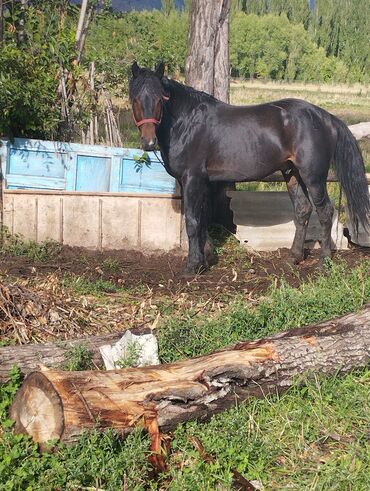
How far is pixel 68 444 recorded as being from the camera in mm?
3590

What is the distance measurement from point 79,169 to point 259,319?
3.70 metres

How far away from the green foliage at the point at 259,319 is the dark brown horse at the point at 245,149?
179 centimetres

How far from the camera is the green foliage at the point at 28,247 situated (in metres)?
7.53

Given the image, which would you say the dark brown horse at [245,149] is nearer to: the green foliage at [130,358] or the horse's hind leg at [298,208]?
the horse's hind leg at [298,208]

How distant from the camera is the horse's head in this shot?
6770 mm

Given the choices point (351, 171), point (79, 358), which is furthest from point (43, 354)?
point (351, 171)

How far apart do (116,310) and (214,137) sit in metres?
2.45

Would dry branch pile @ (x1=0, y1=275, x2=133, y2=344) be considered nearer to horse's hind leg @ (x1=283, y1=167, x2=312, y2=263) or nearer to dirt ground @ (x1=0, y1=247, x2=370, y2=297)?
dirt ground @ (x1=0, y1=247, x2=370, y2=297)

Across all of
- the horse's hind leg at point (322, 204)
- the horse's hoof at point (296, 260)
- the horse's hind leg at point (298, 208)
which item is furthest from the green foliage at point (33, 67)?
the horse's hoof at point (296, 260)

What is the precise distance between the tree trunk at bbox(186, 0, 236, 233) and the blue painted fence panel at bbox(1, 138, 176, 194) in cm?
95

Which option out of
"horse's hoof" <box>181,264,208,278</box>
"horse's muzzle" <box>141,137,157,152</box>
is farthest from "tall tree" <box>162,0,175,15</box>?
"horse's muzzle" <box>141,137,157,152</box>

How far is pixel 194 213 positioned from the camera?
736 cm

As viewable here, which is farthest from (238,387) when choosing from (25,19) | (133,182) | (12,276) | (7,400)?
(25,19)

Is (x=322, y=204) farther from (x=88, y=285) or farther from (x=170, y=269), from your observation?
(x=88, y=285)
